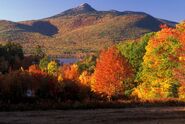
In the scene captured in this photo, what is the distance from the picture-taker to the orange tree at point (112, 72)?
227 feet

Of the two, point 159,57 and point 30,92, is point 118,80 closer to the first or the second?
point 159,57

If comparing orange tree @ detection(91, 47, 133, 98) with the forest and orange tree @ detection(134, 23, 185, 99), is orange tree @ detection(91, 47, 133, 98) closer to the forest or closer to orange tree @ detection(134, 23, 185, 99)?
the forest

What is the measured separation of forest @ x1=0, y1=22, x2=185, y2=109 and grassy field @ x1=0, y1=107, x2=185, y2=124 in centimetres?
509

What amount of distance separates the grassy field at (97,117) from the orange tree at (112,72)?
136ft

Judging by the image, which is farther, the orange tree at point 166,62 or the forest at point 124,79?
the orange tree at point 166,62

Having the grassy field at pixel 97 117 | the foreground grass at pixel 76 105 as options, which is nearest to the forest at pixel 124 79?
the foreground grass at pixel 76 105

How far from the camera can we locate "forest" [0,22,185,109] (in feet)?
117

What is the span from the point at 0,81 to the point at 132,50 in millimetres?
39105

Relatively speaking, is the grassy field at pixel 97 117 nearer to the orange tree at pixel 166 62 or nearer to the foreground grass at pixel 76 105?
the foreground grass at pixel 76 105

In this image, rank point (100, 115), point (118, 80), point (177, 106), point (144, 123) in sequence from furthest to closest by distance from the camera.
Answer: point (118, 80), point (177, 106), point (100, 115), point (144, 123)

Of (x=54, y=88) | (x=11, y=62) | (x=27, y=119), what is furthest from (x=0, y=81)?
(x=11, y=62)

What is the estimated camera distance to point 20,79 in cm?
3772

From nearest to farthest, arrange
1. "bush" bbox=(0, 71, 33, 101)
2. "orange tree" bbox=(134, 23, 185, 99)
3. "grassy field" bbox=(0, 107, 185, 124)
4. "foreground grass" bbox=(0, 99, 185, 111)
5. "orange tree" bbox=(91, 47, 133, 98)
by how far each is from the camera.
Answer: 1. "grassy field" bbox=(0, 107, 185, 124)
2. "foreground grass" bbox=(0, 99, 185, 111)
3. "bush" bbox=(0, 71, 33, 101)
4. "orange tree" bbox=(134, 23, 185, 99)
5. "orange tree" bbox=(91, 47, 133, 98)

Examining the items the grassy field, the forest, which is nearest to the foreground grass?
the grassy field
